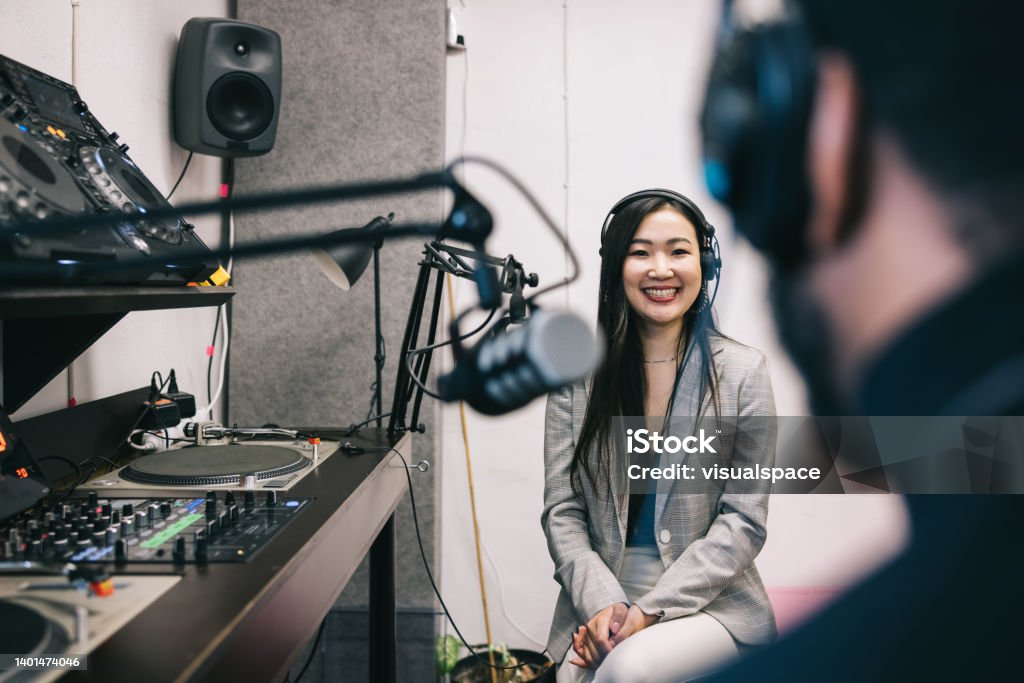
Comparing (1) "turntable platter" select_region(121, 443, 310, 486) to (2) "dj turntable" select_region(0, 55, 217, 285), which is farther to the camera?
(1) "turntable platter" select_region(121, 443, 310, 486)

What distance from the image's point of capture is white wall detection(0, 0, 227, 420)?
1205 millimetres

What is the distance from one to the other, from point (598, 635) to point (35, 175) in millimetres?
970

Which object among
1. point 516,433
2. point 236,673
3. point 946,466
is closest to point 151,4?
point 516,433

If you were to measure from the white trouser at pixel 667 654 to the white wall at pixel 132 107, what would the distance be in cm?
94

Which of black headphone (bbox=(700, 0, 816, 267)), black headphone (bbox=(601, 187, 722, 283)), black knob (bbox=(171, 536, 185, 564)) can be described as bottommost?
black knob (bbox=(171, 536, 185, 564))

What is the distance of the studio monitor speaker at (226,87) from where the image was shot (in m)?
1.61

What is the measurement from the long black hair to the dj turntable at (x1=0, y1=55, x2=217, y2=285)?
2.36 ft

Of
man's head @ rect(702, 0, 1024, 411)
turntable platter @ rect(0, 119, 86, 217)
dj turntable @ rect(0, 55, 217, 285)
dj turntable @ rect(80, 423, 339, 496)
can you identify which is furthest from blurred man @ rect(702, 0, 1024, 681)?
dj turntable @ rect(80, 423, 339, 496)

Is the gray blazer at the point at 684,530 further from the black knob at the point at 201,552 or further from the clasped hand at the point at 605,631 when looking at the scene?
the black knob at the point at 201,552

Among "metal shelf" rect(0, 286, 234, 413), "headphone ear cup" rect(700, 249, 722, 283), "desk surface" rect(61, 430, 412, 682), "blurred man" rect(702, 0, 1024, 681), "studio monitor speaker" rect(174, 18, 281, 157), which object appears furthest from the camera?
"studio monitor speaker" rect(174, 18, 281, 157)

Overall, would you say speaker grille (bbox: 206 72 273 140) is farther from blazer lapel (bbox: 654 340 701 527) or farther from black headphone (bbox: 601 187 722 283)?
blazer lapel (bbox: 654 340 701 527)

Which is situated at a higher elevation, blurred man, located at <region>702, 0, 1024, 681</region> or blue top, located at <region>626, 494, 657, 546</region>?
blurred man, located at <region>702, 0, 1024, 681</region>

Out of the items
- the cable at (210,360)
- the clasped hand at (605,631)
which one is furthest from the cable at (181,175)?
the clasped hand at (605,631)

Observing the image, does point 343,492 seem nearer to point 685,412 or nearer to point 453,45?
point 685,412
